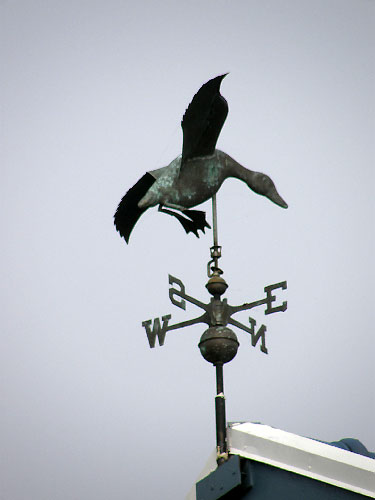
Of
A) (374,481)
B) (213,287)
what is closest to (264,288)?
(213,287)

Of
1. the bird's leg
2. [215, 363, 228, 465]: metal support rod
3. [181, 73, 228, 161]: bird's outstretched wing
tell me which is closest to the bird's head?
[181, 73, 228, 161]: bird's outstretched wing

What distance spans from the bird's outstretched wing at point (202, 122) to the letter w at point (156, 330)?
0.95m

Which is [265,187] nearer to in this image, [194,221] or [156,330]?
[194,221]

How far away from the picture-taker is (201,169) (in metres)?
4.59

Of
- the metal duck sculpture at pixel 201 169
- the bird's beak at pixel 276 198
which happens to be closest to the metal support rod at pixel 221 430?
the metal duck sculpture at pixel 201 169

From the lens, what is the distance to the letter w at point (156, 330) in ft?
13.9

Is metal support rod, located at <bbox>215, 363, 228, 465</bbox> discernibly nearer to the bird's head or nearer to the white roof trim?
the white roof trim

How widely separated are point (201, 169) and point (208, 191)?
151 millimetres

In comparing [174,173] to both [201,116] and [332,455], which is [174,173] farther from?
[332,455]

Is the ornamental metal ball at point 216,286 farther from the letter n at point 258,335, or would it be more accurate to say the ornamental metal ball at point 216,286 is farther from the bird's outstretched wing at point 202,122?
the bird's outstretched wing at point 202,122

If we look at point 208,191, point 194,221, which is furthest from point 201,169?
point 194,221

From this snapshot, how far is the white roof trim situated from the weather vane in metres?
→ 0.36

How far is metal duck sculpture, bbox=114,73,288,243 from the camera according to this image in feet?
14.8

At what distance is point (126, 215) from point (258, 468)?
2.07m
